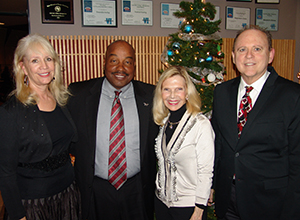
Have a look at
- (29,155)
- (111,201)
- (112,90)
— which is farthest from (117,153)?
(29,155)

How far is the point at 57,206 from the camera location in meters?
2.01

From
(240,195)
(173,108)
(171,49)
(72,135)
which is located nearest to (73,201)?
(72,135)

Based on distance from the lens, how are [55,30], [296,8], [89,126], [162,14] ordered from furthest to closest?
[296,8] → [162,14] → [55,30] → [89,126]

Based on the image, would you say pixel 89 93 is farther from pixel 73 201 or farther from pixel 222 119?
pixel 222 119

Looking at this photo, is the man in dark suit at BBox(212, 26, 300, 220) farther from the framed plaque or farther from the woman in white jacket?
the framed plaque

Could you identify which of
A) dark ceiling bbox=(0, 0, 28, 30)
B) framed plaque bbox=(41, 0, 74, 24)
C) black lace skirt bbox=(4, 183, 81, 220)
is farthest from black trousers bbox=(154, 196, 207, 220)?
dark ceiling bbox=(0, 0, 28, 30)

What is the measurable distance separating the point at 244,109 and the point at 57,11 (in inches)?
210

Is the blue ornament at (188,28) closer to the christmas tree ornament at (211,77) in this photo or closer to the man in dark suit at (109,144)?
the christmas tree ornament at (211,77)

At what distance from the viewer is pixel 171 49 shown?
3.78m

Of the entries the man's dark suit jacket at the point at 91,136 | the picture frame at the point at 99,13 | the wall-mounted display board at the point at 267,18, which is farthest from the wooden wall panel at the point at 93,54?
the man's dark suit jacket at the point at 91,136

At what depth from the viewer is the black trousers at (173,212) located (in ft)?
6.49

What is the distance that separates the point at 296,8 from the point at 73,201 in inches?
331

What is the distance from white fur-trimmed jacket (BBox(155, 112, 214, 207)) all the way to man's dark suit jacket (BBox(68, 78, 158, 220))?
1.16 feet

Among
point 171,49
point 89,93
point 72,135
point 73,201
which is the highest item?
point 171,49
